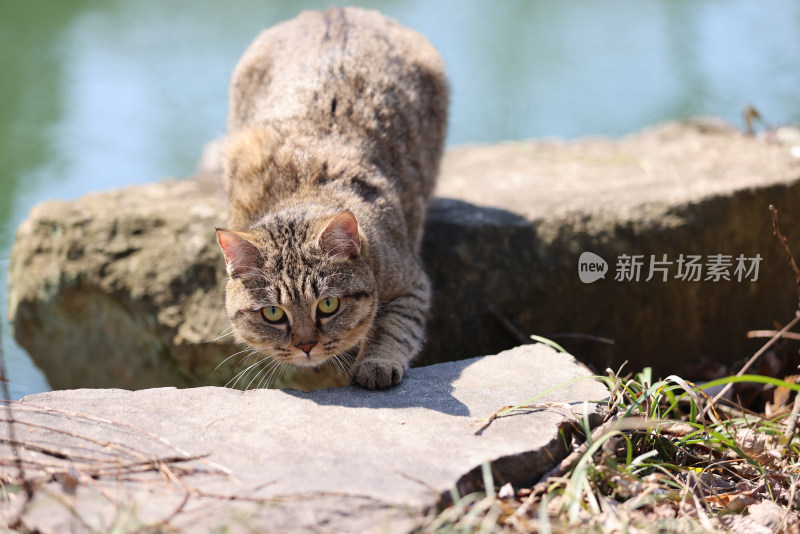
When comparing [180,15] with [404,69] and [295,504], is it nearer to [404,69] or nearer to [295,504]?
[404,69]

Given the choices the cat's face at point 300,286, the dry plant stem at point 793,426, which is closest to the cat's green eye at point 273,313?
the cat's face at point 300,286

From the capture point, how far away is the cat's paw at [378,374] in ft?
9.11

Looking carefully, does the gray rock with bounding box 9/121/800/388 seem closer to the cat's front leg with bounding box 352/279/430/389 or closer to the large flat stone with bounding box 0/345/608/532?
the cat's front leg with bounding box 352/279/430/389

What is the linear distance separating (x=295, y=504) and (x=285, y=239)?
1.19 m

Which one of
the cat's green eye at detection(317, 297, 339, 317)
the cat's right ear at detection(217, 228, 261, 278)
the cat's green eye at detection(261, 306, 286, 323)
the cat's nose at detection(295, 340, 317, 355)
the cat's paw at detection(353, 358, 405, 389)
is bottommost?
the cat's paw at detection(353, 358, 405, 389)

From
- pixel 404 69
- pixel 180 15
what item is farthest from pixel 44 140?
pixel 404 69

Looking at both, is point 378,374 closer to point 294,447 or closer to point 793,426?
point 294,447

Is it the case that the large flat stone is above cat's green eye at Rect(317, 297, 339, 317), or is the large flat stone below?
below

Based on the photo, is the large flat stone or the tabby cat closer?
the large flat stone

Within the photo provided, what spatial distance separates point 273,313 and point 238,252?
278mm

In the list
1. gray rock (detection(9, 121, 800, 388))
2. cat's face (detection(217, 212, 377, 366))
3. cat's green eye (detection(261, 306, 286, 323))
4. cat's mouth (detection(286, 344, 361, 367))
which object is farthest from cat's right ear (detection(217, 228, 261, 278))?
gray rock (detection(9, 121, 800, 388))

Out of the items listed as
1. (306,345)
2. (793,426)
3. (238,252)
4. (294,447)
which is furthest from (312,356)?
(793,426)

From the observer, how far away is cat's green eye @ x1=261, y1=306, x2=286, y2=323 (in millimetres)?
2859

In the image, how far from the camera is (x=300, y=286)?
9.14ft
